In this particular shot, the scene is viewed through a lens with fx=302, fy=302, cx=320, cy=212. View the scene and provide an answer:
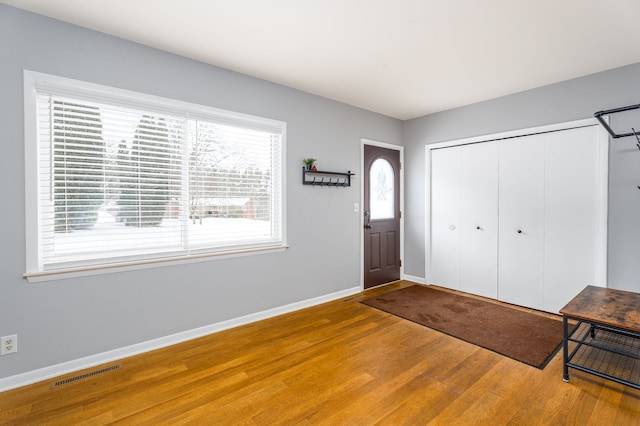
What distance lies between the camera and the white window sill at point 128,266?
217 cm

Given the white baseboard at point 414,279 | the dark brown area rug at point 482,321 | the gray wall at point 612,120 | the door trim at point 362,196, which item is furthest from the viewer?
the white baseboard at point 414,279

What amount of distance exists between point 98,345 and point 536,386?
3267mm

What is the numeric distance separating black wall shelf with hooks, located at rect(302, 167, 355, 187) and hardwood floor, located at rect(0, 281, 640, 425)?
181cm

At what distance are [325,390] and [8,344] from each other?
86.3 inches

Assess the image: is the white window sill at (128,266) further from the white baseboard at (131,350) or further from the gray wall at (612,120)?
the gray wall at (612,120)

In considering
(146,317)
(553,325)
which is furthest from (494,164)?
(146,317)

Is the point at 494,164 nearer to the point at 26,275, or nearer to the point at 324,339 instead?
the point at 324,339

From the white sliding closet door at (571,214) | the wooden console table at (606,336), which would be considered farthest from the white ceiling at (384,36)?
the wooden console table at (606,336)

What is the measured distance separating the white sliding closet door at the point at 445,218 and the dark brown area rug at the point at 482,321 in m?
0.33

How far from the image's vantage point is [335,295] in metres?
3.99

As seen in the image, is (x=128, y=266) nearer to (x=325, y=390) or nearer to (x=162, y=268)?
(x=162, y=268)

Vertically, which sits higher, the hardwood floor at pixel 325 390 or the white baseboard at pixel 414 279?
the white baseboard at pixel 414 279

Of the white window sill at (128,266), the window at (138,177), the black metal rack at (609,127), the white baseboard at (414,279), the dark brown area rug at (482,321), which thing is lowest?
the dark brown area rug at (482,321)

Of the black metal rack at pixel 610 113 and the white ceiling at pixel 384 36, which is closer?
the white ceiling at pixel 384 36
